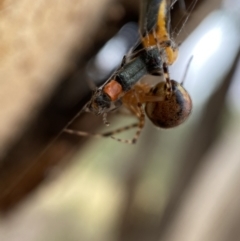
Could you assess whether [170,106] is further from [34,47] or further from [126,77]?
[34,47]

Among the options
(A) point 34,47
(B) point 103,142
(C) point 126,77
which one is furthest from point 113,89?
(B) point 103,142

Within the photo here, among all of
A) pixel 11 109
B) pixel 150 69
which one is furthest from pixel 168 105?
pixel 11 109

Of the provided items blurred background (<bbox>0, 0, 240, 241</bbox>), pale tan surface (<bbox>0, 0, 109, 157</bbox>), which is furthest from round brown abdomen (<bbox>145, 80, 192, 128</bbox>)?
pale tan surface (<bbox>0, 0, 109, 157</bbox>)

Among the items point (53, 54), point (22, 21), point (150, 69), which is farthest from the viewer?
point (53, 54)

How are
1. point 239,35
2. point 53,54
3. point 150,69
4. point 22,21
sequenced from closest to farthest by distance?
1. point 150,69
2. point 22,21
3. point 53,54
4. point 239,35

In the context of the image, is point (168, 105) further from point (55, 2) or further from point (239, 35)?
point (239, 35)

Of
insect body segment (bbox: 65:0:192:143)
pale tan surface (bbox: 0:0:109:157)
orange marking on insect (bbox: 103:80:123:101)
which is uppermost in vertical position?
pale tan surface (bbox: 0:0:109:157)

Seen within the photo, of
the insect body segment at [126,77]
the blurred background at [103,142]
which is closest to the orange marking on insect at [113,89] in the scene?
the insect body segment at [126,77]

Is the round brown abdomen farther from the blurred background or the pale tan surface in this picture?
the pale tan surface
